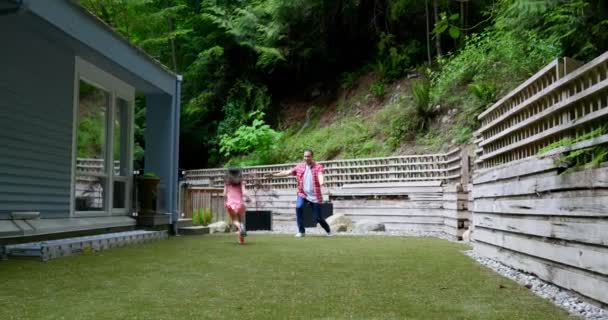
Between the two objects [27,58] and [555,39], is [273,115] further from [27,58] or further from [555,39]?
[27,58]

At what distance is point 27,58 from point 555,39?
31.6 feet

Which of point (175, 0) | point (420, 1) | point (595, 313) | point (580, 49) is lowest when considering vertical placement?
point (595, 313)

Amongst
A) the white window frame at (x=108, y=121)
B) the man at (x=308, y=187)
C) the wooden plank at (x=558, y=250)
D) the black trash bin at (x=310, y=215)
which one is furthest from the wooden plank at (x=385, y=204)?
the wooden plank at (x=558, y=250)

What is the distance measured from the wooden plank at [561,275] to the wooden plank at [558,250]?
0.05m

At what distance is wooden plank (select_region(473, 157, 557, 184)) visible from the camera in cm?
421

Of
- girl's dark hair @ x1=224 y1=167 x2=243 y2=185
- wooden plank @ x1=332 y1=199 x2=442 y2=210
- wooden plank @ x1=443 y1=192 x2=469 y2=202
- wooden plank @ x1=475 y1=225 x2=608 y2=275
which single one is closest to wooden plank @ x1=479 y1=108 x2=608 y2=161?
wooden plank @ x1=475 y1=225 x2=608 y2=275

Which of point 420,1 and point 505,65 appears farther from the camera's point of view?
point 420,1

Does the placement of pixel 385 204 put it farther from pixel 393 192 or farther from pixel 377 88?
pixel 377 88

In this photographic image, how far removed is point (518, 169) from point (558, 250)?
1169mm

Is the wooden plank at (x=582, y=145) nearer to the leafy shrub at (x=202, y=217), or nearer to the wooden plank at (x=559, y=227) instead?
the wooden plank at (x=559, y=227)

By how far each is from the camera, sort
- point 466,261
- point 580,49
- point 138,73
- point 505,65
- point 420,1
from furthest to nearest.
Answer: point 420,1 → point 505,65 → point 580,49 → point 138,73 → point 466,261

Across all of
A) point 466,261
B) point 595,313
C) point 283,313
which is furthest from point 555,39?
point 283,313

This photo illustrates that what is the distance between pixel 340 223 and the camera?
13070 mm

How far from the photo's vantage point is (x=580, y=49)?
10805 mm
